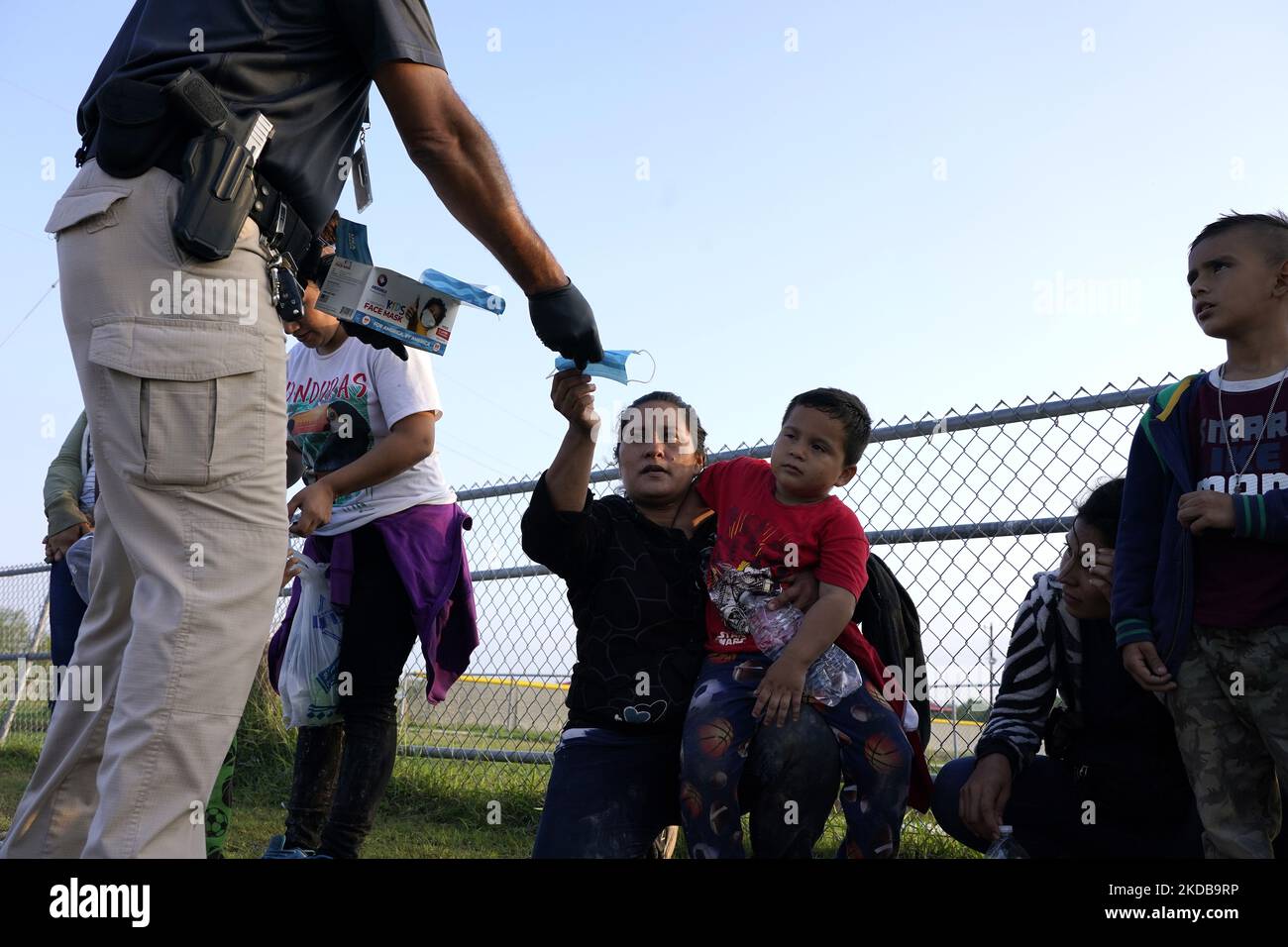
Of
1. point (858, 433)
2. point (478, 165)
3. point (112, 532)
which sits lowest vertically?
point (112, 532)

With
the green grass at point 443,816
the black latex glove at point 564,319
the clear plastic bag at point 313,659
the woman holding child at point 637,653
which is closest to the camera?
the black latex glove at point 564,319

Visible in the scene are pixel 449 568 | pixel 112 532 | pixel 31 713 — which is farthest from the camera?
pixel 31 713

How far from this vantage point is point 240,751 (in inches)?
254

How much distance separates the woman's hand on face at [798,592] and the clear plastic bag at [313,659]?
4.67 feet

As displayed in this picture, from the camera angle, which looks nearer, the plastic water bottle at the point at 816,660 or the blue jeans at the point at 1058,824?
the plastic water bottle at the point at 816,660

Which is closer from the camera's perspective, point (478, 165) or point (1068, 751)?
point (478, 165)

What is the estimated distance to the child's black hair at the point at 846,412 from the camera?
2.96 m

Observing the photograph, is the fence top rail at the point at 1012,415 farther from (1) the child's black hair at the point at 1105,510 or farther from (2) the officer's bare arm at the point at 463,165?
(2) the officer's bare arm at the point at 463,165

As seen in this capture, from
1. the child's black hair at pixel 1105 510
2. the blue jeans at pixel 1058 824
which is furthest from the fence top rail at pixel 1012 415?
the blue jeans at pixel 1058 824
